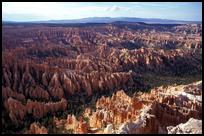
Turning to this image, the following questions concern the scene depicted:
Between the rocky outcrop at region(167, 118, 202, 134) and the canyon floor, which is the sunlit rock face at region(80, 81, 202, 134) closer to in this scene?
the canyon floor

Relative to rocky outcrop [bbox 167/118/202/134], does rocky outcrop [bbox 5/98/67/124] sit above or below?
below

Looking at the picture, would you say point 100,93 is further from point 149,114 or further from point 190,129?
point 190,129

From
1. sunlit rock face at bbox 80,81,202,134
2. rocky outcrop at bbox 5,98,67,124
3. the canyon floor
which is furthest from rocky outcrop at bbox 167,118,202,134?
rocky outcrop at bbox 5,98,67,124

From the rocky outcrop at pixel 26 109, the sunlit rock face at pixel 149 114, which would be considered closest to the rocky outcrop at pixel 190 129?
the sunlit rock face at pixel 149 114

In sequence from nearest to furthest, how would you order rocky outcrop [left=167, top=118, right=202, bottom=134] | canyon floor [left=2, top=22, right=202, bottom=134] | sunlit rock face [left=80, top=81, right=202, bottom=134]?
rocky outcrop [left=167, top=118, right=202, bottom=134] → sunlit rock face [left=80, top=81, right=202, bottom=134] → canyon floor [left=2, top=22, right=202, bottom=134]

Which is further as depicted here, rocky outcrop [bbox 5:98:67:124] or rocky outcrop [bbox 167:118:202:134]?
rocky outcrop [bbox 5:98:67:124]

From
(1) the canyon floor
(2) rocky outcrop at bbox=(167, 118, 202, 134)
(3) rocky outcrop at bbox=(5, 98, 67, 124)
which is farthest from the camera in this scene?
(3) rocky outcrop at bbox=(5, 98, 67, 124)

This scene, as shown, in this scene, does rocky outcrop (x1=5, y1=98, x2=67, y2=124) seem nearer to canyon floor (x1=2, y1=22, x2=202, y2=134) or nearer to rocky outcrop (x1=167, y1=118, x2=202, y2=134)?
canyon floor (x1=2, y1=22, x2=202, y2=134)

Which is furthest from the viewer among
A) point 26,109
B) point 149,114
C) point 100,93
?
point 100,93

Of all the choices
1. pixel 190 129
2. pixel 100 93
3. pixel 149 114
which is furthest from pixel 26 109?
pixel 190 129

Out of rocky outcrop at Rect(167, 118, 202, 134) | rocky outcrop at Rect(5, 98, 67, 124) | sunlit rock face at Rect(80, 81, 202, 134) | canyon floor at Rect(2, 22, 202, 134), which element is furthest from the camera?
rocky outcrop at Rect(5, 98, 67, 124)
